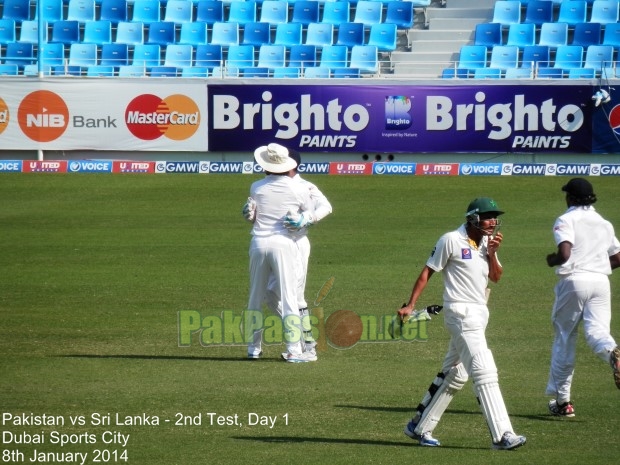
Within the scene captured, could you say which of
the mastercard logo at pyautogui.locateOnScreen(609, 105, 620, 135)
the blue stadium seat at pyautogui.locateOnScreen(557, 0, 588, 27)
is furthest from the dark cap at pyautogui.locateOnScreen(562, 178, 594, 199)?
the blue stadium seat at pyautogui.locateOnScreen(557, 0, 588, 27)

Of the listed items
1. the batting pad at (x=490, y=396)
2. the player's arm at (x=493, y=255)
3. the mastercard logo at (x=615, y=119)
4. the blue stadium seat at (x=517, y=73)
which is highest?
the blue stadium seat at (x=517, y=73)

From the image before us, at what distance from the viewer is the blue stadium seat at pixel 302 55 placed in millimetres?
33500

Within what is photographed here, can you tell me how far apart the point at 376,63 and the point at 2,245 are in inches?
646

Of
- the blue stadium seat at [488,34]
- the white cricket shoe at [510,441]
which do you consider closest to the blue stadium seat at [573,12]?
the blue stadium seat at [488,34]

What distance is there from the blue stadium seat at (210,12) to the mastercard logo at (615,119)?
13.5m

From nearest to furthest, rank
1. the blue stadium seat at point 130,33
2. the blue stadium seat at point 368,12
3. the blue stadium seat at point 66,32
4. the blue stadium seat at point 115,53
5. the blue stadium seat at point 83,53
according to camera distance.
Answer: the blue stadium seat at point 115,53 → the blue stadium seat at point 83,53 → the blue stadium seat at point 368,12 → the blue stadium seat at point 130,33 → the blue stadium seat at point 66,32

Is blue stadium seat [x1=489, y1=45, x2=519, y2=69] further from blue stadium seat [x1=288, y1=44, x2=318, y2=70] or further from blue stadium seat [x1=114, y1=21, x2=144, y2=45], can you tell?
blue stadium seat [x1=114, y1=21, x2=144, y2=45]

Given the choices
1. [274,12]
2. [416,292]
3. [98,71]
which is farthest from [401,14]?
[416,292]

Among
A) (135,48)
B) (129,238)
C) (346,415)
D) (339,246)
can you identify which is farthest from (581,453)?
(135,48)

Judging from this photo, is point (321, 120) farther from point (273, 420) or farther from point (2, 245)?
point (273, 420)

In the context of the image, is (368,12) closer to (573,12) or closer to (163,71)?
(573,12)

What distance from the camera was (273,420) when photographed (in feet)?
29.4

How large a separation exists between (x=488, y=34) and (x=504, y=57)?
1294 millimetres

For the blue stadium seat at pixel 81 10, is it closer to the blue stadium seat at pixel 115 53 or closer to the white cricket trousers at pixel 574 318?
the blue stadium seat at pixel 115 53
